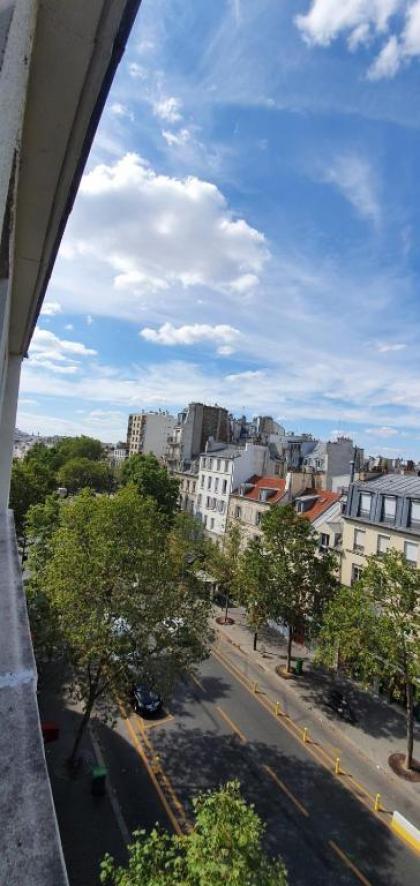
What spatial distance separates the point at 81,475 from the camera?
7600 cm

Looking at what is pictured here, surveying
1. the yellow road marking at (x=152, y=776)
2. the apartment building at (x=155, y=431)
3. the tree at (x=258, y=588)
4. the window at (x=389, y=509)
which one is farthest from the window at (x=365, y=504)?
the apartment building at (x=155, y=431)

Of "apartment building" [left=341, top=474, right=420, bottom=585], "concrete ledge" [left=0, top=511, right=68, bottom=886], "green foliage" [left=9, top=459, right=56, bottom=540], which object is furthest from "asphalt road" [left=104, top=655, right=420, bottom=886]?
"green foliage" [left=9, top=459, right=56, bottom=540]

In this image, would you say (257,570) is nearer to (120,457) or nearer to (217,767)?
(217,767)

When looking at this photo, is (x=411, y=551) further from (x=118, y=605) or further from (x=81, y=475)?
(x=81, y=475)

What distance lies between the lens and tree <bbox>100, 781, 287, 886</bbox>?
24.3 feet

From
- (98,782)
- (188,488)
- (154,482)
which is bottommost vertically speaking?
(98,782)

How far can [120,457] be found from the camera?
127m

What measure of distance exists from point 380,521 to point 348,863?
1680 cm

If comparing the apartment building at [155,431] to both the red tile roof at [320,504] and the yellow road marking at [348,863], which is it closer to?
the red tile roof at [320,504]

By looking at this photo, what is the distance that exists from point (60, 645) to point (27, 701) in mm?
15419

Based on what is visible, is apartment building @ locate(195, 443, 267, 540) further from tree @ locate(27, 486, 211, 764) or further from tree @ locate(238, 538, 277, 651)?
tree @ locate(27, 486, 211, 764)

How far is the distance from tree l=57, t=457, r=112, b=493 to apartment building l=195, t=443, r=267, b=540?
29617mm

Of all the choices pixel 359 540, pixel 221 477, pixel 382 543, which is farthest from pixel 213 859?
pixel 221 477

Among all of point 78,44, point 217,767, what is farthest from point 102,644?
point 78,44
